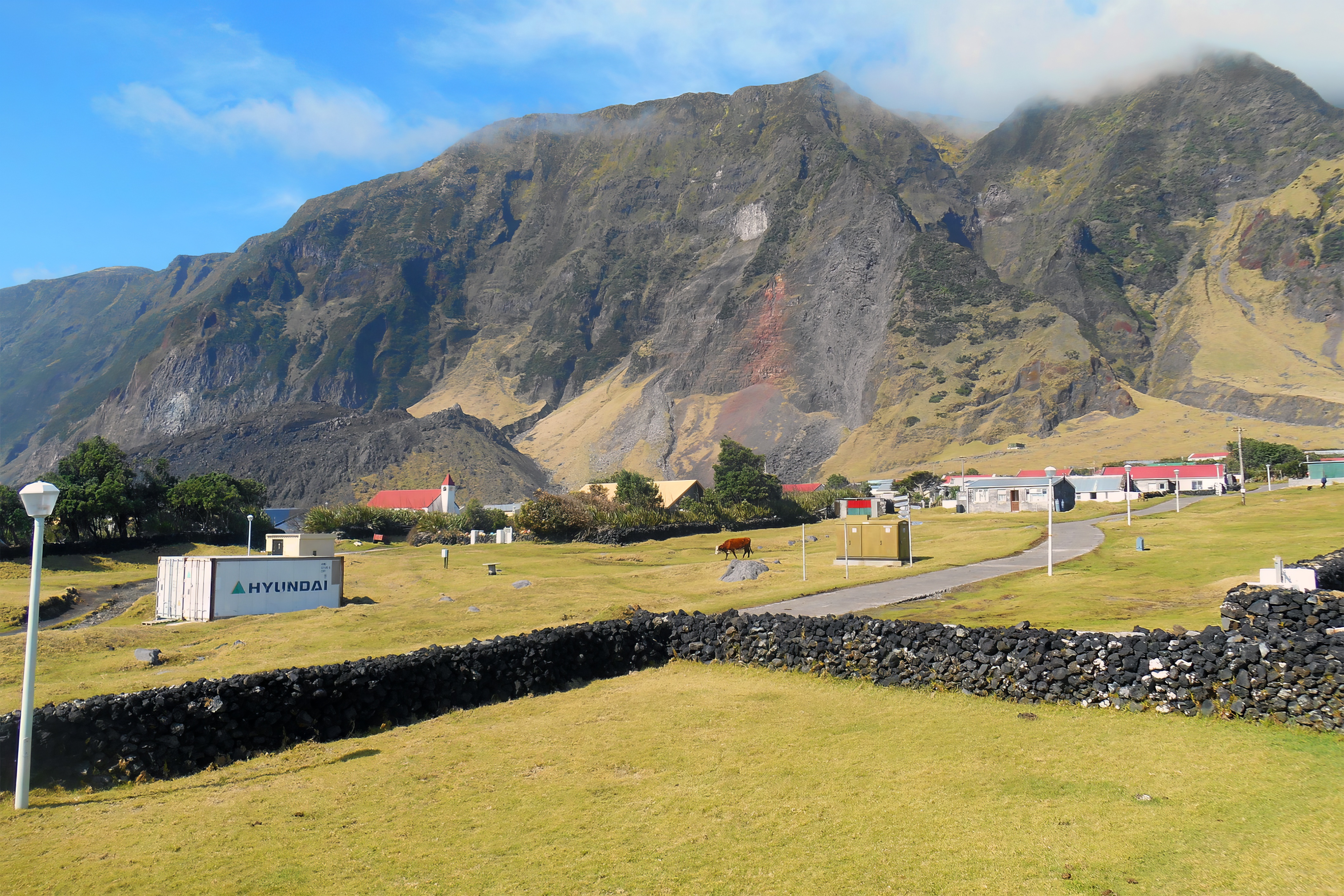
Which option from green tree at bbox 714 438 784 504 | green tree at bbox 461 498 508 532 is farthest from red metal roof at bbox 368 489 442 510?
green tree at bbox 714 438 784 504

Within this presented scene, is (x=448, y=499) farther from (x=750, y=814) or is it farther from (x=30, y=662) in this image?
(x=750, y=814)

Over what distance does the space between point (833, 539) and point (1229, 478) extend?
7241cm

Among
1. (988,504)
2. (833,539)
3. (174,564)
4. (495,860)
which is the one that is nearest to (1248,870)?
(495,860)

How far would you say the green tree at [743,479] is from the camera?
105 m

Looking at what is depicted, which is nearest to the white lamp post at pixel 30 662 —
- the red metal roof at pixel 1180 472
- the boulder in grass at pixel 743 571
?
the boulder in grass at pixel 743 571

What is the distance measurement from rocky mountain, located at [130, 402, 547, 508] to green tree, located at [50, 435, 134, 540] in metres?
65.1

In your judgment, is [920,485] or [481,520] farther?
[920,485]

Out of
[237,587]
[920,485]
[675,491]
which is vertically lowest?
[237,587]

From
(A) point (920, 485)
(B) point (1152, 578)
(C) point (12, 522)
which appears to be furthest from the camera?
(A) point (920, 485)

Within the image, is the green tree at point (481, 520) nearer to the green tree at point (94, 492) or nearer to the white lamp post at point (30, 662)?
the green tree at point (94, 492)

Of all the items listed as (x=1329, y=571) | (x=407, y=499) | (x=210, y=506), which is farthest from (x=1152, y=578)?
(x=407, y=499)

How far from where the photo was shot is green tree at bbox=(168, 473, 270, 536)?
8369cm

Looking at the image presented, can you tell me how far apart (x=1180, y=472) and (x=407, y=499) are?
106 metres

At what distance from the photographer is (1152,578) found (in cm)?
3250
